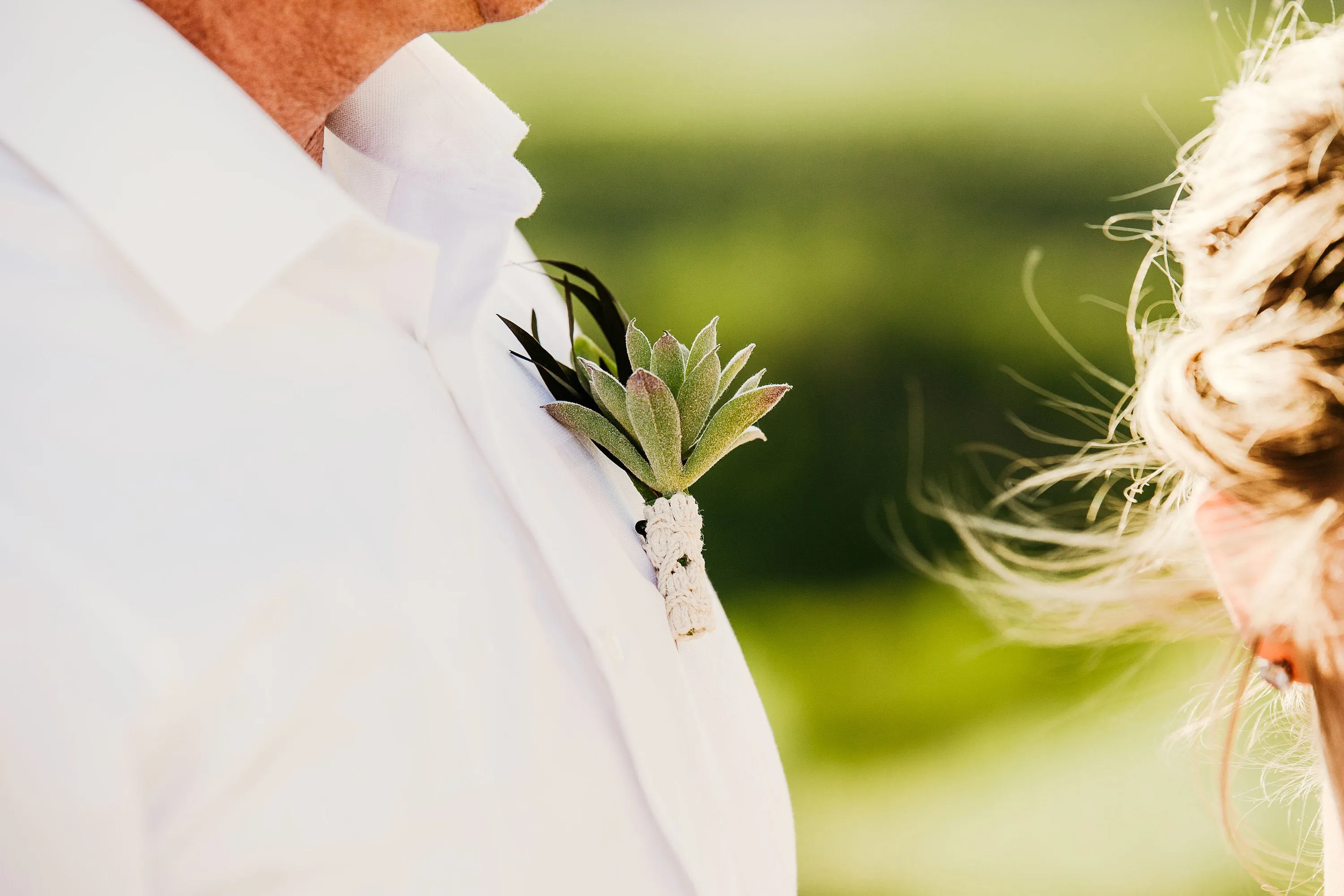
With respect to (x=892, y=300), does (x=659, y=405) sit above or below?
below

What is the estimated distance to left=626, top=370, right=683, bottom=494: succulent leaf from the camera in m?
0.94

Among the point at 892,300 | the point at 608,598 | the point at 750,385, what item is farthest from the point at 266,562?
the point at 892,300

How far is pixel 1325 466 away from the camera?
906mm

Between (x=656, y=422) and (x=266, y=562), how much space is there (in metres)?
0.37

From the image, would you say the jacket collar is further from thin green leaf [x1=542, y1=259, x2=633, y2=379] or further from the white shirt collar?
thin green leaf [x1=542, y1=259, x2=633, y2=379]

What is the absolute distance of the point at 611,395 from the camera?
973 mm

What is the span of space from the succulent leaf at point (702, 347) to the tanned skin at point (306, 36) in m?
0.34

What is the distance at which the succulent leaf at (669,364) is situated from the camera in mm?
1021

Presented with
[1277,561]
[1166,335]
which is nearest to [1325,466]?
[1277,561]

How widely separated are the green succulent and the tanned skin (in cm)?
23

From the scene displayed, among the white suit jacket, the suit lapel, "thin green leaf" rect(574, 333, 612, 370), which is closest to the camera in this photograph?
the white suit jacket

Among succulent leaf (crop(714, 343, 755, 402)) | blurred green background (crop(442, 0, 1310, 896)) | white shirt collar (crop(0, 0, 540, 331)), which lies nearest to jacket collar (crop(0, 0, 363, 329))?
white shirt collar (crop(0, 0, 540, 331))

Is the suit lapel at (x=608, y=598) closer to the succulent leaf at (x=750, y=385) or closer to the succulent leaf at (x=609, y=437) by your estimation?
the succulent leaf at (x=609, y=437)

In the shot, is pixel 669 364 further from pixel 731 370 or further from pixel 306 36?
pixel 306 36
